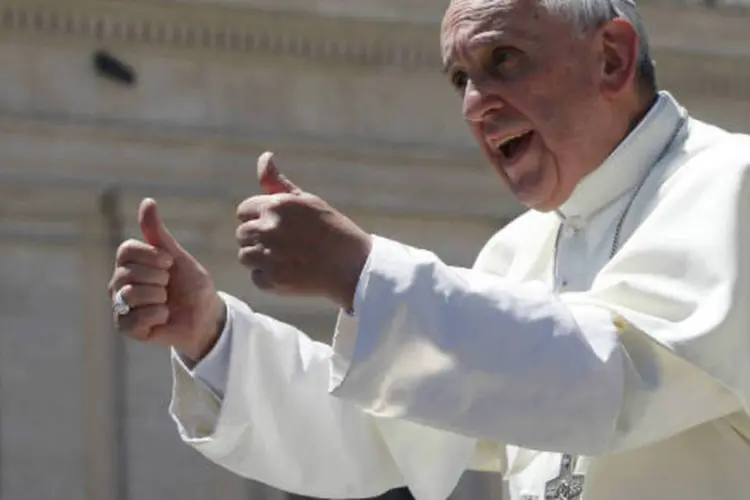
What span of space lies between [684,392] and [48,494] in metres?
7.06

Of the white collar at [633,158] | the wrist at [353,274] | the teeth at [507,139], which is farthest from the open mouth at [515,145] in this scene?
the wrist at [353,274]

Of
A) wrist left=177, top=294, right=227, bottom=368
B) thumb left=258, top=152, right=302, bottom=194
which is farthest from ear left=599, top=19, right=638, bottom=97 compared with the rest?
wrist left=177, top=294, right=227, bottom=368

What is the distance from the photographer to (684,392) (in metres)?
2.33

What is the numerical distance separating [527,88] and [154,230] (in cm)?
42

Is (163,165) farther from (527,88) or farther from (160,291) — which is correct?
(527,88)

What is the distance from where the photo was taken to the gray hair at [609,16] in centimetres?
248

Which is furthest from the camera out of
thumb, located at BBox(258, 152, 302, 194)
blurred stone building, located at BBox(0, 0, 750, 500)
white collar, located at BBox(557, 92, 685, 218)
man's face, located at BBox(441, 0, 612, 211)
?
blurred stone building, located at BBox(0, 0, 750, 500)

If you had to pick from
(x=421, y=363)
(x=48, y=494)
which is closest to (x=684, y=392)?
(x=421, y=363)

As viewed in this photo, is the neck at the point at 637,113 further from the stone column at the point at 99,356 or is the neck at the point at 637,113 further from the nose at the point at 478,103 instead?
the stone column at the point at 99,356

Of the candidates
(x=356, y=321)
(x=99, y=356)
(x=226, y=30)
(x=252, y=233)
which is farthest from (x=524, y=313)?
(x=226, y=30)

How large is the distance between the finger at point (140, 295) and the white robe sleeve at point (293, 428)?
13 cm

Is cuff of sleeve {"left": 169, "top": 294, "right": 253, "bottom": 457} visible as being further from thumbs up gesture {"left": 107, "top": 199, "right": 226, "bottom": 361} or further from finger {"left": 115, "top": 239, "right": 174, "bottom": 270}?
finger {"left": 115, "top": 239, "right": 174, "bottom": 270}

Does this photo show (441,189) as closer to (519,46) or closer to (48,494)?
(48,494)

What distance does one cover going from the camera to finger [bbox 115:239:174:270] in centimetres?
251
